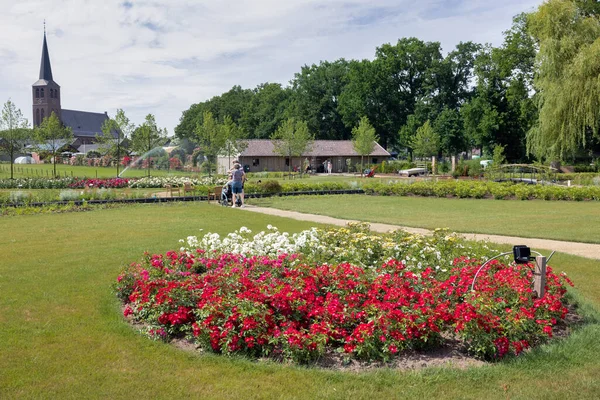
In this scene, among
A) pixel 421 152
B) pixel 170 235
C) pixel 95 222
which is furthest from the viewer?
pixel 421 152

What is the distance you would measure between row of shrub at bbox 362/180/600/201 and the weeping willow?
7381 millimetres

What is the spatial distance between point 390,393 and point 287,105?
2992 inches

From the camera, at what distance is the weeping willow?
29.3 meters

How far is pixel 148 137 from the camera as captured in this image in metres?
A: 43.7

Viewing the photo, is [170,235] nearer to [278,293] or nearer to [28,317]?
[28,317]

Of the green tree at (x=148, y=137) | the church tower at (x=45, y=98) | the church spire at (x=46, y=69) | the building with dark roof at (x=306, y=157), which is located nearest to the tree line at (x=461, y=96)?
the building with dark roof at (x=306, y=157)

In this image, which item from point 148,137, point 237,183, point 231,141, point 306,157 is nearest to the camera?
point 237,183

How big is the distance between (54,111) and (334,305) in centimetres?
12153

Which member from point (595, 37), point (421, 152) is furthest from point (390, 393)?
point (421, 152)

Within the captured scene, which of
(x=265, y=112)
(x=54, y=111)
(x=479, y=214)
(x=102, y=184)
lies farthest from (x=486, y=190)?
(x=54, y=111)

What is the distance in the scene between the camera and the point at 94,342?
5.70m

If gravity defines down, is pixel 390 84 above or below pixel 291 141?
above

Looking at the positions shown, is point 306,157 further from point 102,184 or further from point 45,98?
point 45,98

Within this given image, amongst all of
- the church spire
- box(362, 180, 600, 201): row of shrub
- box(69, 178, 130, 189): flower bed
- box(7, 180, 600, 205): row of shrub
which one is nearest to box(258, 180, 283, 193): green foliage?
box(7, 180, 600, 205): row of shrub
